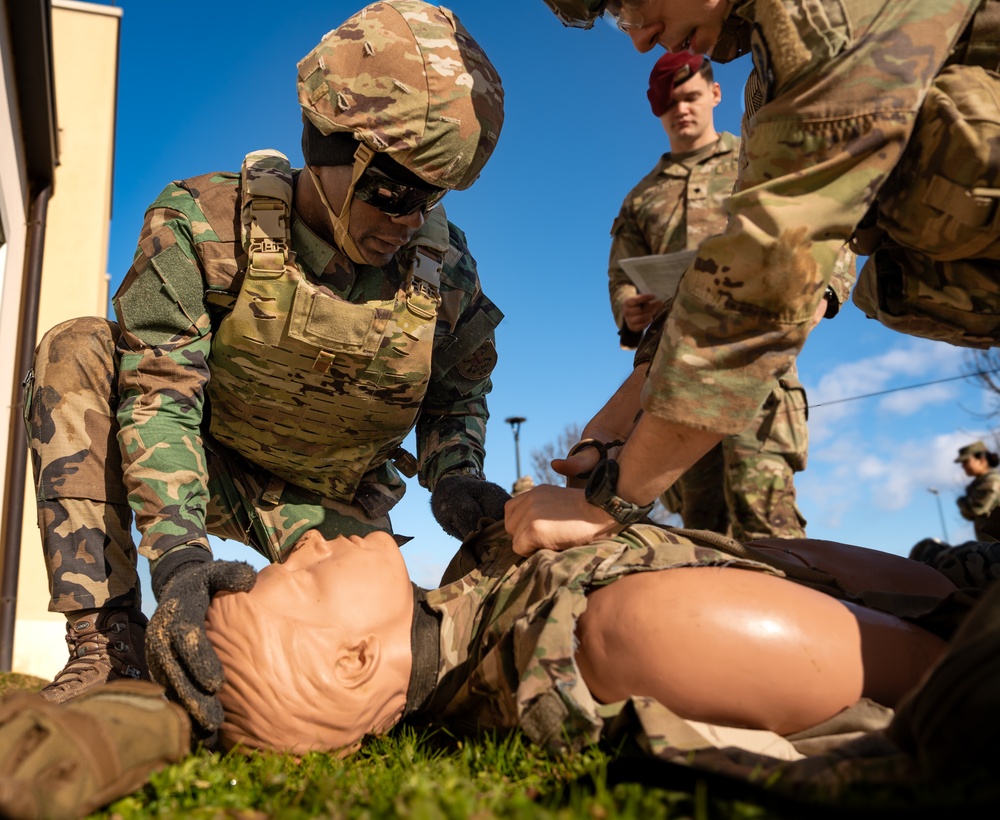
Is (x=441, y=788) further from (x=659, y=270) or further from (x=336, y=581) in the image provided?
(x=659, y=270)

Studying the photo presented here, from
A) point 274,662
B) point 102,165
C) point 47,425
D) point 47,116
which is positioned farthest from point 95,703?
point 102,165

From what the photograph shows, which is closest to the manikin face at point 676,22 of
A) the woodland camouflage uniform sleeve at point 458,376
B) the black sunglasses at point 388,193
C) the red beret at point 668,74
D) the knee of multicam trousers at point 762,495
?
the black sunglasses at point 388,193

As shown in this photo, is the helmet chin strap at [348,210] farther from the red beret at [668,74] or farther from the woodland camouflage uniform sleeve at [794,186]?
the red beret at [668,74]

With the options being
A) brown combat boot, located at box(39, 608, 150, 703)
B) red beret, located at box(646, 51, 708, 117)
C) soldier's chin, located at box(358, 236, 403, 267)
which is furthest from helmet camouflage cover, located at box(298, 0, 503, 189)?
red beret, located at box(646, 51, 708, 117)

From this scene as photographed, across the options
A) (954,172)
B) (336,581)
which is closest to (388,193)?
(336,581)

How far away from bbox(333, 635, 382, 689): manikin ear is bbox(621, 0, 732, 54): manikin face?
1.80 metres

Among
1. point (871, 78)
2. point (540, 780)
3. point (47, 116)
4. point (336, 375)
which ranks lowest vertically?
point (540, 780)

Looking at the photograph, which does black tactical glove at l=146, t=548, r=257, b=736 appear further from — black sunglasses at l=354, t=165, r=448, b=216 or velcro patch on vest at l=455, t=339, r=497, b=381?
velcro patch on vest at l=455, t=339, r=497, b=381

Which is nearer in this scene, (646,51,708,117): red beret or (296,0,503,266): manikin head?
(296,0,503,266): manikin head

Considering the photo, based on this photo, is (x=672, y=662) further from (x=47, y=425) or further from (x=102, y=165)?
(x=102, y=165)

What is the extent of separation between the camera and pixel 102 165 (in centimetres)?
1027

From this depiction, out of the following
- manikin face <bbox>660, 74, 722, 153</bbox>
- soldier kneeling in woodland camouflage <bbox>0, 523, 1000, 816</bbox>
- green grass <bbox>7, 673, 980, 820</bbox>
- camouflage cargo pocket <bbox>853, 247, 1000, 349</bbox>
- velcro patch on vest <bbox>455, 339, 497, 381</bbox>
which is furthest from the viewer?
manikin face <bbox>660, 74, 722, 153</bbox>

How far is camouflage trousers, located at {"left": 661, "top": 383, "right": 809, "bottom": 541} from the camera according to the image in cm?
458

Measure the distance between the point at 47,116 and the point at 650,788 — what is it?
837 centimetres
